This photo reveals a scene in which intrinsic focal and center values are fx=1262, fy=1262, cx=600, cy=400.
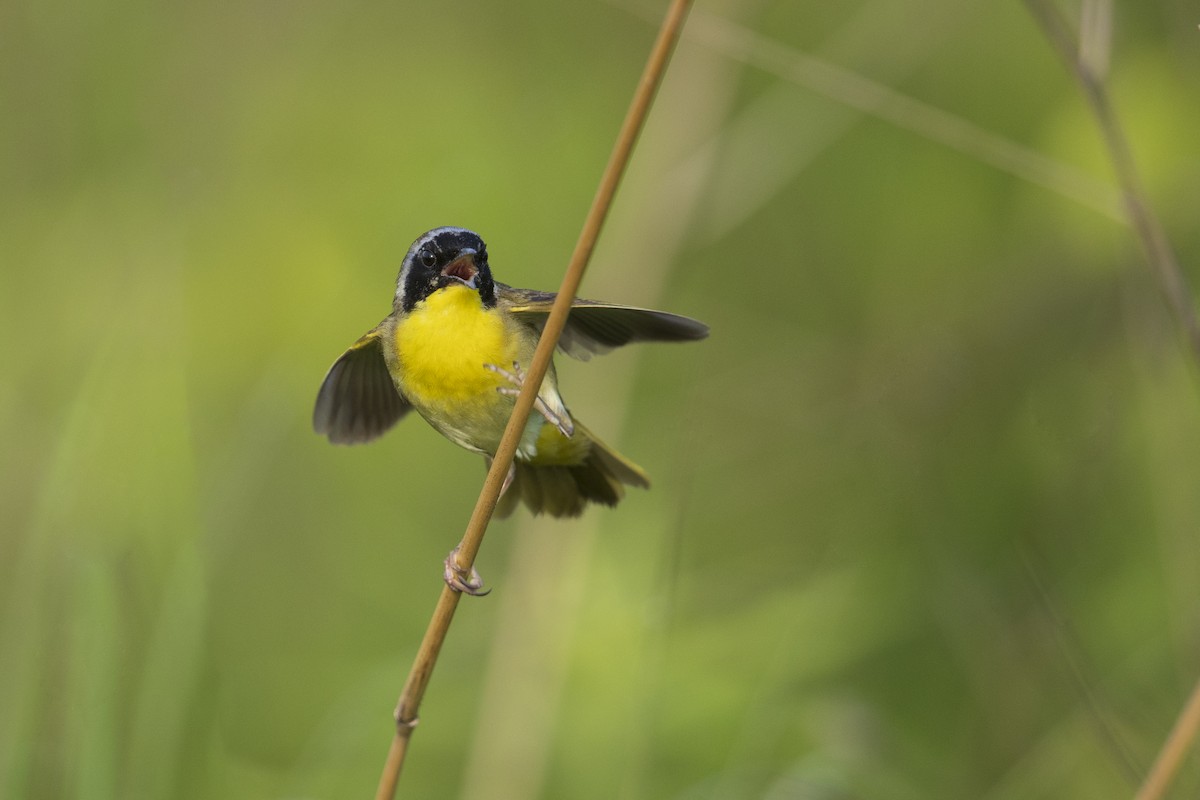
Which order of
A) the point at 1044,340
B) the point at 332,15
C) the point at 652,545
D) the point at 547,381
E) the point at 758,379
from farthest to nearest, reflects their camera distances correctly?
the point at 332,15, the point at 758,379, the point at 1044,340, the point at 652,545, the point at 547,381

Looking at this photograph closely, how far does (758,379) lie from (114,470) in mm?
2434

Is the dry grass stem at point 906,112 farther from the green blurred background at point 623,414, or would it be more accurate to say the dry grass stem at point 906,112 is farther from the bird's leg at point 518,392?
the bird's leg at point 518,392

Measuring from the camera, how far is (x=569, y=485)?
265cm

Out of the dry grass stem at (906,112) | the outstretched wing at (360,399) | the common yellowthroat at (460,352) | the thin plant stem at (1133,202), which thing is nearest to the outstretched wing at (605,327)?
the common yellowthroat at (460,352)

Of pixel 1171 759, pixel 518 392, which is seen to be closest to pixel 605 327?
pixel 518 392

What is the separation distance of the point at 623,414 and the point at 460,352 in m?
1.74

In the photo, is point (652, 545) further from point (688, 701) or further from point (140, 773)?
point (140, 773)

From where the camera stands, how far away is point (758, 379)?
4.92 meters

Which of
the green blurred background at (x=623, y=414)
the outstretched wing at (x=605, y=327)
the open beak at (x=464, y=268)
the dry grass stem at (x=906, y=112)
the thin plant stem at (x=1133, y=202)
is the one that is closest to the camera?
the outstretched wing at (x=605, y=327)

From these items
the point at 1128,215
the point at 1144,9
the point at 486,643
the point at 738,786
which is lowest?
Result: the point at 486,643

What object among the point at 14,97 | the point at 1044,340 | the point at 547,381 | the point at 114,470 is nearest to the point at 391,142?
the point at 14,97

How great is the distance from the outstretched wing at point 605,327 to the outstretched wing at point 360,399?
32 centimetres

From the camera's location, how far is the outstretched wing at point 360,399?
2.27 m

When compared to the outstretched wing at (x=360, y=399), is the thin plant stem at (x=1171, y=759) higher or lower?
higher
